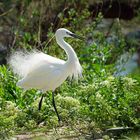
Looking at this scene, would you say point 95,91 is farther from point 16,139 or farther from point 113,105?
point 16,139

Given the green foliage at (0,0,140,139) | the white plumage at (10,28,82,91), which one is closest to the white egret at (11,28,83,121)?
the white plumage at (10,28,82,91)

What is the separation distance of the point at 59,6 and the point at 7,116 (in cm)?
562

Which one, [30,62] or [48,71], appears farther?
[30,62]

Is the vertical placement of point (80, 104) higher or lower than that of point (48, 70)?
lower

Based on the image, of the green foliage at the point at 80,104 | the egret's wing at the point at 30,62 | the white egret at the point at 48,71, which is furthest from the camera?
the egret's wing at the point at 30,62

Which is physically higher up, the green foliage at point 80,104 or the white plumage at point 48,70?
the white plumage at point 48,70

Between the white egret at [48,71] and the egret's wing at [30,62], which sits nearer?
the white egret at [48,71]

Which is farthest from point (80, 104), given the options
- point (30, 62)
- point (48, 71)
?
point (30, 62)

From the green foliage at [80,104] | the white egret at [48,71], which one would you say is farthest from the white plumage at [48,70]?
the green foliage at [80,104]

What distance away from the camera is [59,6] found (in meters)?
11.9

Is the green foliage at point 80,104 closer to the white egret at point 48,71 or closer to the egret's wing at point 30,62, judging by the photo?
the white egret at point 48,71

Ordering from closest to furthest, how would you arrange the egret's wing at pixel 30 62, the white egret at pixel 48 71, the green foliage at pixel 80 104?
the green foliage at pixel 80 104 → the white egret at pixel 48 71 → the egret's wing at pixel 30 62

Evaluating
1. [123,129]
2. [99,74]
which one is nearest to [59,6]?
[99,74]

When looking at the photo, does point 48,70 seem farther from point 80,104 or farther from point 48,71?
point 80,104
